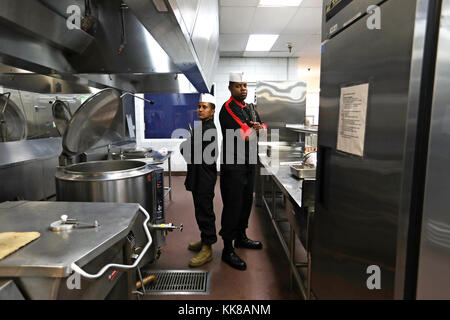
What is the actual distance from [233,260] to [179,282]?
19.1 inches

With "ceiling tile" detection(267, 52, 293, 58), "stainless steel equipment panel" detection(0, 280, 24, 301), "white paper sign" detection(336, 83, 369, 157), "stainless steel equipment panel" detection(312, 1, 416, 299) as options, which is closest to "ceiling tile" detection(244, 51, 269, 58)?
"ceiling tile" detection(267, 52, 293, 58)

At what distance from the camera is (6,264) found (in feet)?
2.35

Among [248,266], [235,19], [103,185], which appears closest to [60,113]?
[103,185]

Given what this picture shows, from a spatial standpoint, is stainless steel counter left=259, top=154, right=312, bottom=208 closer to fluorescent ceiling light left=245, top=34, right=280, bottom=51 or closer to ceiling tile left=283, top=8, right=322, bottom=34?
ceiling tile left=283, top=8, right=322, bottom=34

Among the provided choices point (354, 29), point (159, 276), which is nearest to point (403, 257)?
point (354, 29)

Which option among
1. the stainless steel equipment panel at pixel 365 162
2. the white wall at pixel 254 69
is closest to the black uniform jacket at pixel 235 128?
the stainless steel equipment panel at pixel 365 162

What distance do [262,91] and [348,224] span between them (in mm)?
3595

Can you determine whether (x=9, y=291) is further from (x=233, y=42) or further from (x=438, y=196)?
(x=233, y=42)

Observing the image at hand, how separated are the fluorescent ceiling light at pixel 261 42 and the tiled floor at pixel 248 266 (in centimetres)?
303

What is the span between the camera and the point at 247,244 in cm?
270

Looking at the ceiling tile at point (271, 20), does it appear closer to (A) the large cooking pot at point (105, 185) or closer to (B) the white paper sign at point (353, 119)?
(A) the large cooking pot at point (105, 185)

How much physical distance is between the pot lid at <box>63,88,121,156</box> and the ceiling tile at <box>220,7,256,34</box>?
2.44m

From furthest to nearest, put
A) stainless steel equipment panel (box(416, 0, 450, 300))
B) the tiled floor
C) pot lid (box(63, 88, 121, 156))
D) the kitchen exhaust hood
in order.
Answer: the tiled floor, pot lid (box(63, 88, 121, 156)), the kitchen exhaust hood, stainless steel equipment panel (box(416, 0, 450, 300))

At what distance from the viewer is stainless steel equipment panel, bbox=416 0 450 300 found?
651mm
